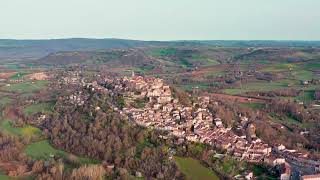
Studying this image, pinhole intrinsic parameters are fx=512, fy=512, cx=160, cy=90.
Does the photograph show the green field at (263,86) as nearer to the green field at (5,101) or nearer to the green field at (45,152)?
the green field at (5,101)

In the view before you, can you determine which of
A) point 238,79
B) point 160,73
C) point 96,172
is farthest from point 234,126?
point 160,73

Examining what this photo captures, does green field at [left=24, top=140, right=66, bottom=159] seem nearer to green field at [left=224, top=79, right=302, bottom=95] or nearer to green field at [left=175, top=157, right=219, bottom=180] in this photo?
green field at [left=175, top=157, right=219, bottom=180]

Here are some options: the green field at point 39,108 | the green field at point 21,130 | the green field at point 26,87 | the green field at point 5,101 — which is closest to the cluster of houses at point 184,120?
the green field at point 39,108

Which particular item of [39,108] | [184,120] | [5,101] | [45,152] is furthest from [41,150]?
[5,101]

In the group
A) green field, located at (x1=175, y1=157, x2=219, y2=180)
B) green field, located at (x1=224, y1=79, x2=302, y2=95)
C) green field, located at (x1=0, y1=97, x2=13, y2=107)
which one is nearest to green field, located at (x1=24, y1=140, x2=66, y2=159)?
green field, located at (x1=175, y1=157, x2=219, y2=180)

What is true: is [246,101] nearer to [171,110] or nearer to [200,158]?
[171,110]

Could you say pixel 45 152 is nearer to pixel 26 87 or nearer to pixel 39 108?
pixel 39 108
